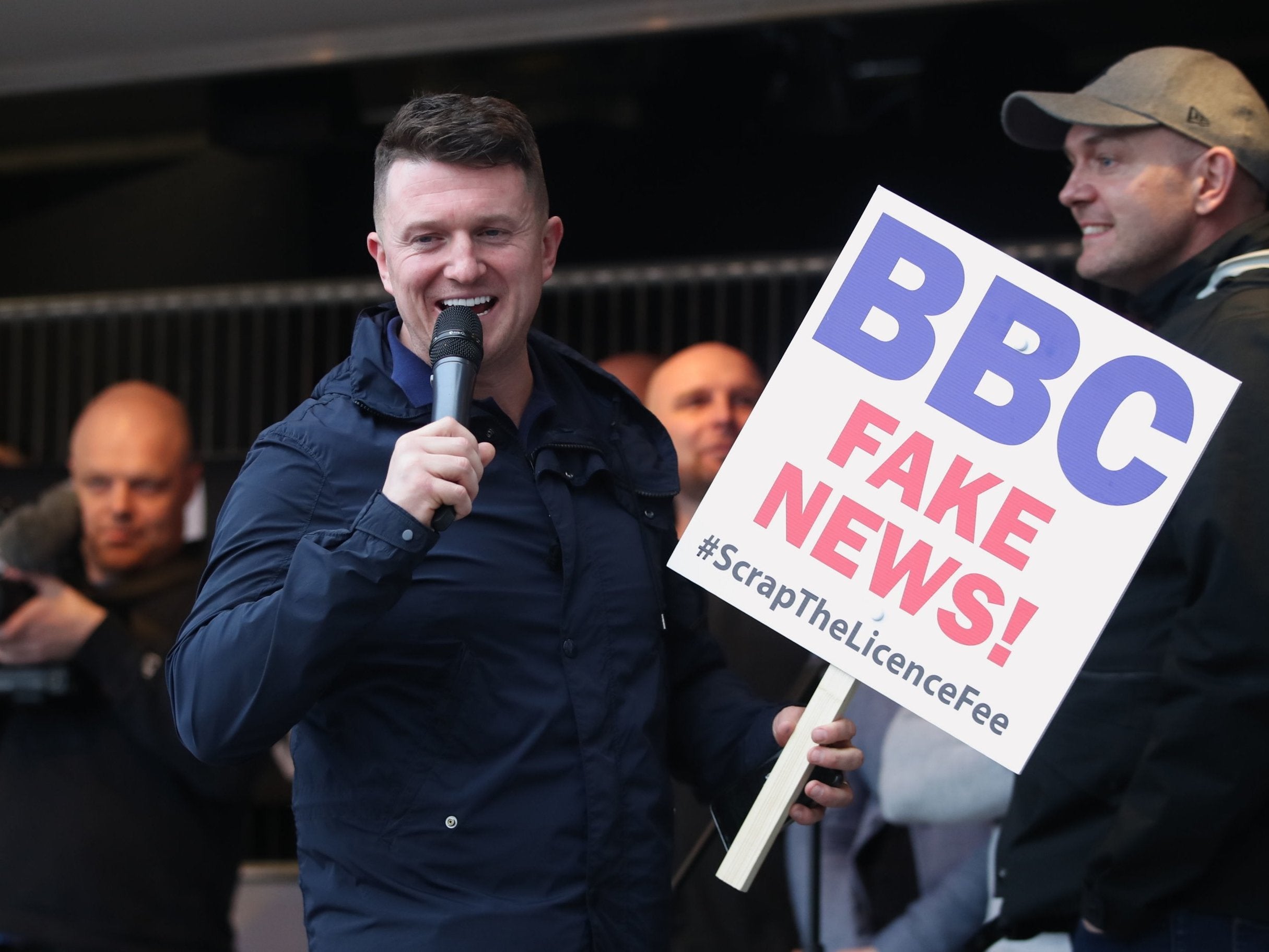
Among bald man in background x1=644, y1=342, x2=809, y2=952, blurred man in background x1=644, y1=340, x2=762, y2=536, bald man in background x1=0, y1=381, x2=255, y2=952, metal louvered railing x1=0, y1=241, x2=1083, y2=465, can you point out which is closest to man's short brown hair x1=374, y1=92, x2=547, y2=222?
bald man in background x1=644, y1=342, x2=809, y2=952

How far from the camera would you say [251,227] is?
4.73 meters

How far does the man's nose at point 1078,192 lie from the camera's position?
266cm

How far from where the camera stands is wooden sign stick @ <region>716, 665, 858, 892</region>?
6.18ft

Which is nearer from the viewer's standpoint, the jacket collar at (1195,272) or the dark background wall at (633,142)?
the jacket collar at (1195,272)

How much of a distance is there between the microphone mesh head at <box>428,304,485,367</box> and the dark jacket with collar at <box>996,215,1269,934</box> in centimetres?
102

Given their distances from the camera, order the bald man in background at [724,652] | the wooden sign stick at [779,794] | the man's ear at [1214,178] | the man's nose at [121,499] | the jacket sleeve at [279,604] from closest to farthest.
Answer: the jacket sleeve at [279,604], the wooden sign stick at [779,794], the man's ear at [1214,178], the bald man in background at [724,652], the man's nose at [121,499]

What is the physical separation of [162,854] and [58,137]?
2.22m

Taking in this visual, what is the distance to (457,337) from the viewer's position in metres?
1.79

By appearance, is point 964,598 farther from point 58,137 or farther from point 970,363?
point 58,137

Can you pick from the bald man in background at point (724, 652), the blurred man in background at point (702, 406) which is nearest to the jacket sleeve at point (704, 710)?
the bald man in background at point (724, 652)

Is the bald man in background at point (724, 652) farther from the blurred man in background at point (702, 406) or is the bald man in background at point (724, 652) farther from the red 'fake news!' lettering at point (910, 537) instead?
the red 'fake news!' lettering at point (910, 537)

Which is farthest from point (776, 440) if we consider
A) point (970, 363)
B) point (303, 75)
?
point (303, 75)

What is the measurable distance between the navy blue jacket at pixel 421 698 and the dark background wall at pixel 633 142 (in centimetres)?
242

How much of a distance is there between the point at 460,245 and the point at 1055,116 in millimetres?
1206
